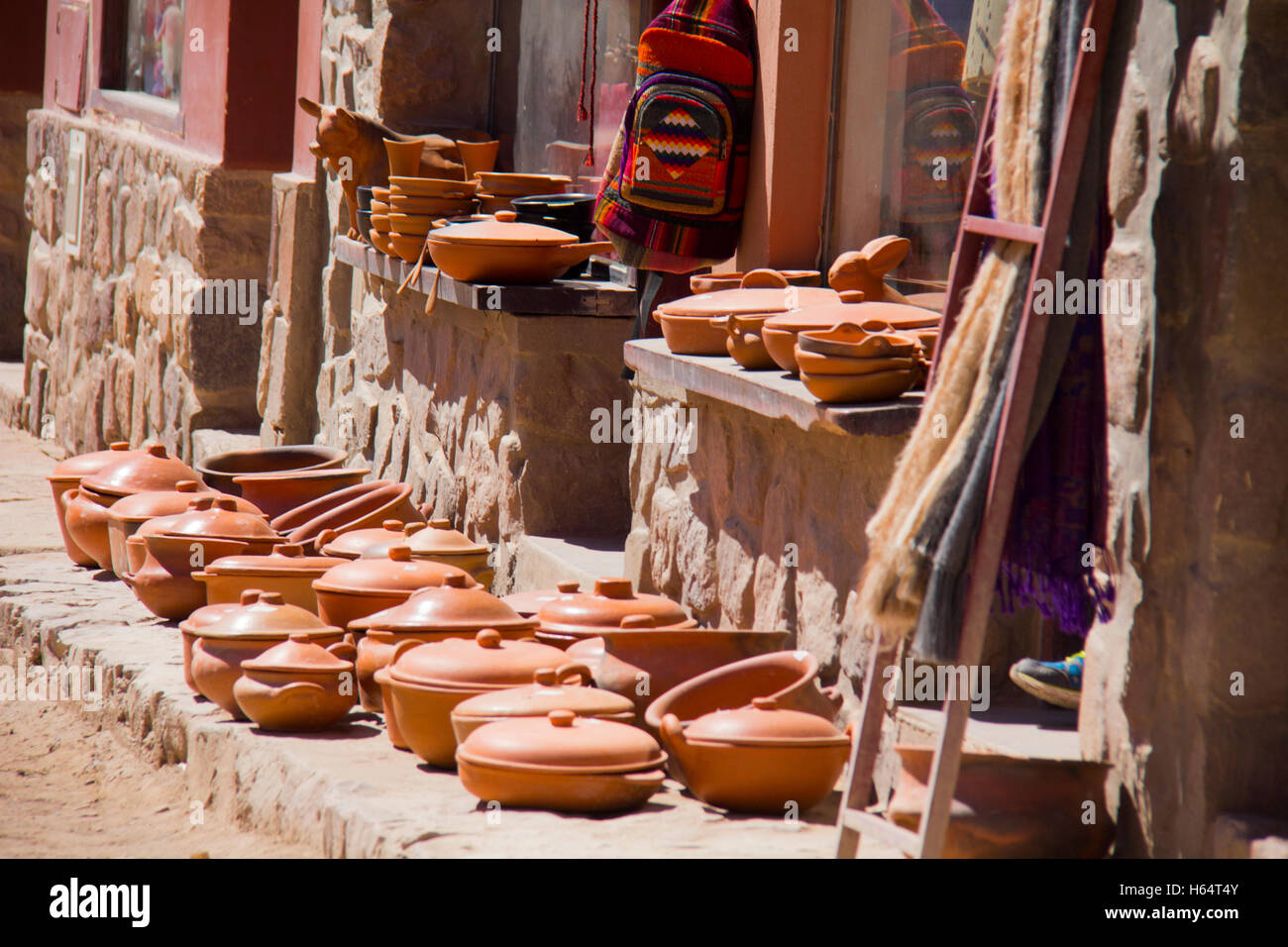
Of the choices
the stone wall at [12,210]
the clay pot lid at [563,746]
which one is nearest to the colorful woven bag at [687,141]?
the clay pot lid at [563,746]

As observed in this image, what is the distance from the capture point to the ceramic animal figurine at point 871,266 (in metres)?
3.41

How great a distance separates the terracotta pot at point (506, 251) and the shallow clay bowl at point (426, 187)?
0.38m

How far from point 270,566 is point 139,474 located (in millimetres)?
1153

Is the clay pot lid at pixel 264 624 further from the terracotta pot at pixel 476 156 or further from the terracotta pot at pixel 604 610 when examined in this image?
the terracotta pot at pixel 476 156

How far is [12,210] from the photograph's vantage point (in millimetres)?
10781

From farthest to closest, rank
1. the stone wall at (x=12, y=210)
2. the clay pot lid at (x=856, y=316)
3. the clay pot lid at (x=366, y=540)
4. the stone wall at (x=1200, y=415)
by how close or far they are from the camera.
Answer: the stone wall at (x=12, y=210) → the clay pot lid at (x=366, y=540) → the clay pot lid at (x=856, y=316) → the stone wall at (x=1200, y=415)

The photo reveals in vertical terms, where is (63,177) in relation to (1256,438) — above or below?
above

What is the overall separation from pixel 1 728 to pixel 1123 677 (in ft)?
10.4

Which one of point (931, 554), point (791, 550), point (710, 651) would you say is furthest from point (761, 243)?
point (931, 554)

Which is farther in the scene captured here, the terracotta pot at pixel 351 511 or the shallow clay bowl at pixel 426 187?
the shallow clay bowl at pixel 426 187

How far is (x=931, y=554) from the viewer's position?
2439 millimetres

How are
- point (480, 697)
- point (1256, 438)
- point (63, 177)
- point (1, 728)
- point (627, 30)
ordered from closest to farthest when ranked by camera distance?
point (1256, 438), point (480, 697), point (1, 728), point (627, 30), point (63, 177)

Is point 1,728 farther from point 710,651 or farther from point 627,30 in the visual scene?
point 627,30

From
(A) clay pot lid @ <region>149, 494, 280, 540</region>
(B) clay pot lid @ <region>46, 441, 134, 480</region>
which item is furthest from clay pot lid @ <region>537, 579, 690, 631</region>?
(B) clay pot lid @ <region>46, 441, 134, 480</region>
